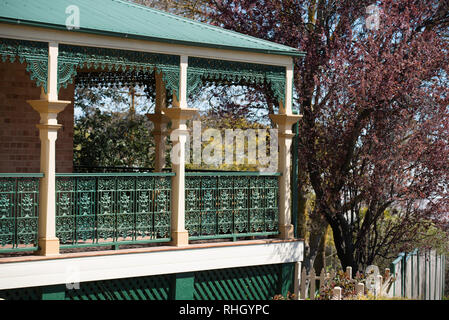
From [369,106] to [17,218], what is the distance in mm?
7587

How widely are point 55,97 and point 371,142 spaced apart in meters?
7.09

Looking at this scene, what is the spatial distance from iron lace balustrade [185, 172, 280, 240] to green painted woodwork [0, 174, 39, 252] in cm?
248

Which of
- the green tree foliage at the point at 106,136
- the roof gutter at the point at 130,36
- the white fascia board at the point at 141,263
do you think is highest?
the roof gutter at the point at 130,36

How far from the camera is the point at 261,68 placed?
431 inches

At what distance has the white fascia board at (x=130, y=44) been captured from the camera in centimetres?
852

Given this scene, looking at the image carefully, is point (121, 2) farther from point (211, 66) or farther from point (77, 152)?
point (77, 152)

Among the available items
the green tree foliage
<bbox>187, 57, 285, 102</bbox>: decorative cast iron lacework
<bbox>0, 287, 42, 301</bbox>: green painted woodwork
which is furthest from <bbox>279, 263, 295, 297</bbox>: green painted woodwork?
the green tree foliage

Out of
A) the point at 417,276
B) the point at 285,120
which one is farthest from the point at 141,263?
the point at 417,276

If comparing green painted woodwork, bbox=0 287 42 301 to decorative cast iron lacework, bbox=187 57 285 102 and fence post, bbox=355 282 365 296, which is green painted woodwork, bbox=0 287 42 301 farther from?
fence post, bbox=355 282 365 296

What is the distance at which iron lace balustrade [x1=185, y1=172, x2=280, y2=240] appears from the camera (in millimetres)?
10344

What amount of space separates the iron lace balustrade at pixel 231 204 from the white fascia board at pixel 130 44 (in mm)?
1922

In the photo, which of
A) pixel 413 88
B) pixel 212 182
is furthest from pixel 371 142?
pixel 212 182

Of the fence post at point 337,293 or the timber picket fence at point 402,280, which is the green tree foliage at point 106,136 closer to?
the timber picket fence at point 402,280

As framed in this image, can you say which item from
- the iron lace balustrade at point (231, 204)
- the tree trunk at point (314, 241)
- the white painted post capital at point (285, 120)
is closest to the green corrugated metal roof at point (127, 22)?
the white painted post capital at point (285, 120)
